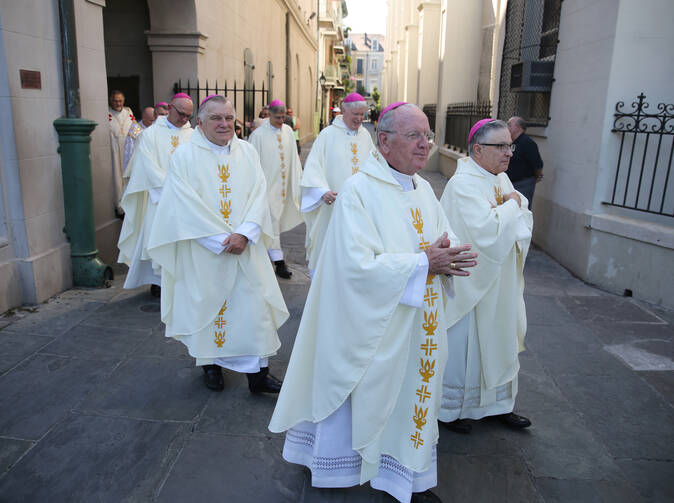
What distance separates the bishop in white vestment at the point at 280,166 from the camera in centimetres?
749

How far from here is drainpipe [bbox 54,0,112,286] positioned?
5.95m

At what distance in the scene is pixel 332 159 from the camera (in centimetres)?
621

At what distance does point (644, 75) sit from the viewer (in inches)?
→ 264

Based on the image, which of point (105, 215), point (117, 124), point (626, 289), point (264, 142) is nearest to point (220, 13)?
point (117, 124)

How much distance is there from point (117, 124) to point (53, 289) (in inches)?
154

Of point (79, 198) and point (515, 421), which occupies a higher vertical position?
point (79, 198)

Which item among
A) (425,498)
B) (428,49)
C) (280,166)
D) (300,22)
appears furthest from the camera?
(300,22)

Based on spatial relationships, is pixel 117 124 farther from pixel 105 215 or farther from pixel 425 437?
pixel 425 437

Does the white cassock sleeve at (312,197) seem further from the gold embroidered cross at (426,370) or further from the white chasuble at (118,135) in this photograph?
the white chasuble at (118,135)

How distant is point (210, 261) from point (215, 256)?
0.16 ft

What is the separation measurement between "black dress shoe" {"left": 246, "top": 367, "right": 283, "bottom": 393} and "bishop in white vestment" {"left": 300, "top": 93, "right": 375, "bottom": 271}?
2.32m

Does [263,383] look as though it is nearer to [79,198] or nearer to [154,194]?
[154,194]

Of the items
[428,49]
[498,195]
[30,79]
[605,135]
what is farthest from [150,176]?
[428,49]

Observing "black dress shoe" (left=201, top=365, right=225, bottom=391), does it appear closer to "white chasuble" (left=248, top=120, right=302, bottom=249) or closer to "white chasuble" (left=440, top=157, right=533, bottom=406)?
"white chasuble" (left=440, top=157, right=533, bottom=406)
